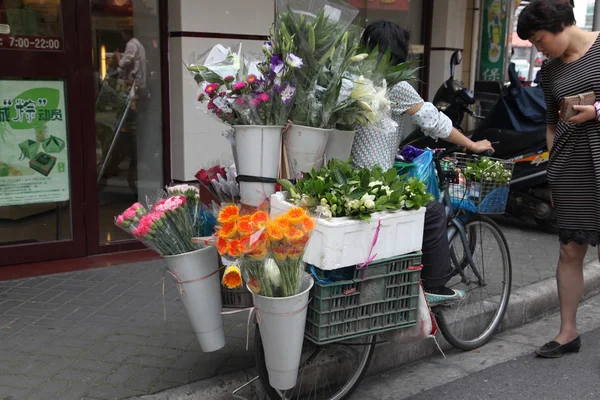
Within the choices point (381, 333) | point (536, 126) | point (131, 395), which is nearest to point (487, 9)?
point (536, 126)

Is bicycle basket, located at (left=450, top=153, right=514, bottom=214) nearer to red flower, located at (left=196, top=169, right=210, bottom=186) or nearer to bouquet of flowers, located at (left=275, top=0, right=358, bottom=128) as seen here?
bouquet of flowers, located at (left=275, top=0, right=358, bottom=128)

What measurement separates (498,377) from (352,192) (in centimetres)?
176

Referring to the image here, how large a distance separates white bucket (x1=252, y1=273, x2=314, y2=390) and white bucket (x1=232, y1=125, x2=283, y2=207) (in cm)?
56

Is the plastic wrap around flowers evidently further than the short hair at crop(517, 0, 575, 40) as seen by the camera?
No

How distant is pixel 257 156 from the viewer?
3117 millimetres

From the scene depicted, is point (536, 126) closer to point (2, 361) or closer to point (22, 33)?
point (22, 33)

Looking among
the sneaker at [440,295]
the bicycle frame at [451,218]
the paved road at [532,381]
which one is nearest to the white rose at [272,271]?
the sneaker at [440,295]

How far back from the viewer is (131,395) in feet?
10.8

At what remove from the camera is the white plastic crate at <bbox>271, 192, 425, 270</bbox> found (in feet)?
9.10

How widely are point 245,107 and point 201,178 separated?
54 cm

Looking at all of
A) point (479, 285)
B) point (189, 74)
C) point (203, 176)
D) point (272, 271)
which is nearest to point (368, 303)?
point (272, 271)

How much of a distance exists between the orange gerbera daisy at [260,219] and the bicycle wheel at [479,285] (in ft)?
5.93

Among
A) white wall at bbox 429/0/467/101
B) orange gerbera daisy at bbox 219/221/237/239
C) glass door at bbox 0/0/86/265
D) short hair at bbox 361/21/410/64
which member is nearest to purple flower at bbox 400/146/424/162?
short hair at bbox 361/21/410/64

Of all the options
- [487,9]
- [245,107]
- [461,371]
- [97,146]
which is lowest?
[461,371]
